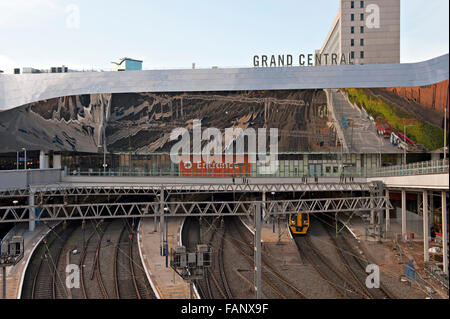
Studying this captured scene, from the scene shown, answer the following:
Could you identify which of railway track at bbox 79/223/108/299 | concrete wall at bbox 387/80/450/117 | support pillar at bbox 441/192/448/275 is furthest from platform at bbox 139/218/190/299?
concrete wall at bbox 387/80/450/117

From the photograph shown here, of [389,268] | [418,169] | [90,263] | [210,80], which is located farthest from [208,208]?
[210,80]

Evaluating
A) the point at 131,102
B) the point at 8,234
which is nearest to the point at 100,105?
the point at 131,102

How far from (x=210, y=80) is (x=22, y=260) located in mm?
26963

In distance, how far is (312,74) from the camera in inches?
1732

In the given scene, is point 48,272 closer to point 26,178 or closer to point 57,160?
point 26,178

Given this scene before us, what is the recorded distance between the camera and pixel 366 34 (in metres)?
66.9

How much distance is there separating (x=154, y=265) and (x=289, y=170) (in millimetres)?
24966

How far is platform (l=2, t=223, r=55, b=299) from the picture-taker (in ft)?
75.9

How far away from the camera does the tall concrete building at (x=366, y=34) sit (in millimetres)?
65688

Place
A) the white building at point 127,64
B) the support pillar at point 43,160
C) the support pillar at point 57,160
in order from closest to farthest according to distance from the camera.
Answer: the support pillar at point 43,160 → the support pillar at point 57,160 → the white building at point 127,64

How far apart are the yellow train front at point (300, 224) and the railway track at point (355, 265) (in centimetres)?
232

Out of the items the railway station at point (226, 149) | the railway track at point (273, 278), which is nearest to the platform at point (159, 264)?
the railway station at point (226, 149)

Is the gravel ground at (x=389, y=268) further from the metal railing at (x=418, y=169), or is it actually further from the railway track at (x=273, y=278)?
the metal railing at (x=418, y=169)

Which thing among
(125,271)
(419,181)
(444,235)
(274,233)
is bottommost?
(125,271)
